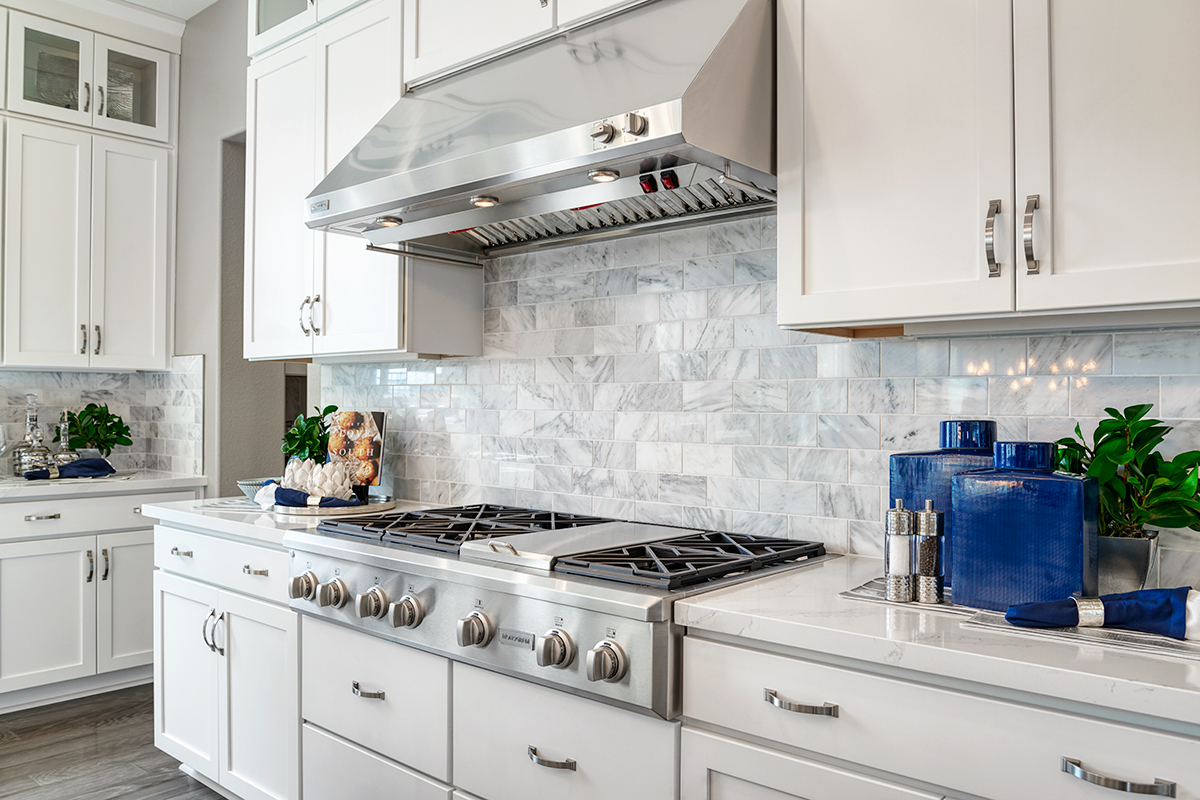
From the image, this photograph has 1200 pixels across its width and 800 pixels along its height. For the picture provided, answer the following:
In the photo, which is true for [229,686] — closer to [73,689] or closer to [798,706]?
[73,689]

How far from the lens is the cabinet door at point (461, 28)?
2.03m

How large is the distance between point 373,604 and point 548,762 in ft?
1.93

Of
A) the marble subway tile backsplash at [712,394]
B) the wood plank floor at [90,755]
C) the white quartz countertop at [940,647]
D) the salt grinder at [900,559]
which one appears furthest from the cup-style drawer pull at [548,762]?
the wood plank floor at [90,755]

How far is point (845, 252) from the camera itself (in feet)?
5.02

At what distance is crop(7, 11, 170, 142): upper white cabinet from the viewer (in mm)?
3715

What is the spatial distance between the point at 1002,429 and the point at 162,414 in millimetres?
4063

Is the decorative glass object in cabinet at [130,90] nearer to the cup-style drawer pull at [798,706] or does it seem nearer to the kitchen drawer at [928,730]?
the kitchen drawer at [928,730]

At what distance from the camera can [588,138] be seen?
162 centimetres

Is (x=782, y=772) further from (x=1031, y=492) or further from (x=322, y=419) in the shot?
(x=322, y=419)

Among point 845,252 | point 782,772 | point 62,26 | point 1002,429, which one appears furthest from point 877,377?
point 62,26

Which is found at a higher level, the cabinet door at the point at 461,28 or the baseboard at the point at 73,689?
the cabinet door at the point at 461,28

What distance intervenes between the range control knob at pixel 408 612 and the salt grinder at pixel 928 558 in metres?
1.02

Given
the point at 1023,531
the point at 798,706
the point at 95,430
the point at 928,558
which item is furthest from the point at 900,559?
the point at 95,430

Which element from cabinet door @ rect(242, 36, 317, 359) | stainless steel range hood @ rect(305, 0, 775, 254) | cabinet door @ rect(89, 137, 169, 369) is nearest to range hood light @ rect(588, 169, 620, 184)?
stainless steel range hood @ rect(305, 0, 775, 254)
